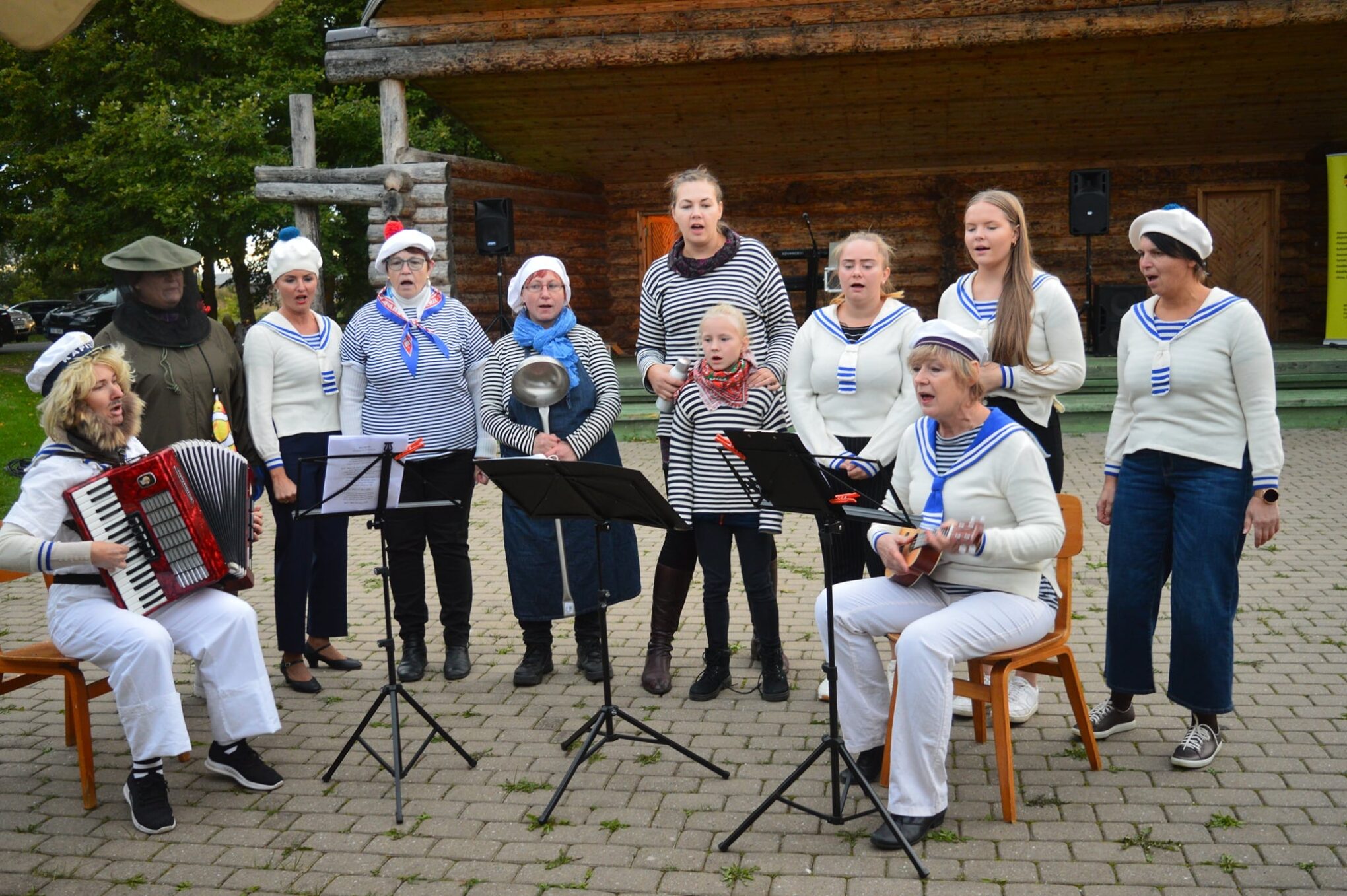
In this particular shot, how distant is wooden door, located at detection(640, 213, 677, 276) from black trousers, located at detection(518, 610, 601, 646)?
11.8 metres

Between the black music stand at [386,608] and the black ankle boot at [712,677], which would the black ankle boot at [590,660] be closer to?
the black ankle boot at [712,677]

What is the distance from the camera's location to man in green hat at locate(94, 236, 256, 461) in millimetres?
4574

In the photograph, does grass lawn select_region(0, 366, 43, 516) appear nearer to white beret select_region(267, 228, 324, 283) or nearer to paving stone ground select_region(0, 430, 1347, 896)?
white beret select_region(267, 228, 324, 283)

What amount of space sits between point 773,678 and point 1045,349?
168 cm

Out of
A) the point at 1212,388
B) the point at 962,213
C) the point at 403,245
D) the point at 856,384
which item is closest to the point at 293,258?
the point at 403,245

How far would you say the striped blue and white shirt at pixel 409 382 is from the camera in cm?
511

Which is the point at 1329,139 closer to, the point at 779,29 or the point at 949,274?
the point at 949,274

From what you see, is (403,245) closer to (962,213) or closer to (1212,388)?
(1212,388)

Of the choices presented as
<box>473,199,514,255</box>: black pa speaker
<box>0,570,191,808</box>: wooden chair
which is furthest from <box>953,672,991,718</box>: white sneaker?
<box>473,199,514,255</box>: black pa speaker

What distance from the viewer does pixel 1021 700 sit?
4480 mm

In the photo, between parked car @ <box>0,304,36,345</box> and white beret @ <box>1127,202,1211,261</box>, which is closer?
white beret @ <box>1127,202,1211,261</box>

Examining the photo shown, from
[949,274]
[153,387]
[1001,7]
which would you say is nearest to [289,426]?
[153,387]

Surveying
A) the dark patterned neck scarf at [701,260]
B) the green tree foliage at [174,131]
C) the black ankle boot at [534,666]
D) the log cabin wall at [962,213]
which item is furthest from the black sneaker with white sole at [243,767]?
the green tree foliage at [174,131]

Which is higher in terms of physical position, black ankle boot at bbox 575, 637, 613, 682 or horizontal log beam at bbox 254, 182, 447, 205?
horizontal log beam at bbox 254, 182, 447, 205
